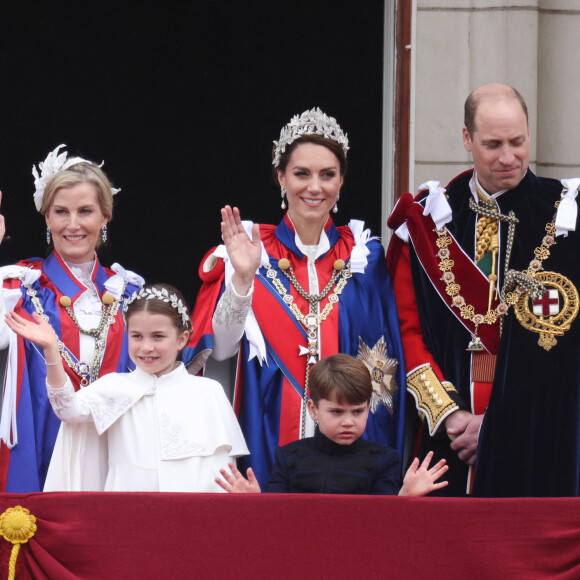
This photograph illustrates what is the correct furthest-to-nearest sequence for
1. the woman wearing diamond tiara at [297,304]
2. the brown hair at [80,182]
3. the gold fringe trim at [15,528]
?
the brown hair at [80,182] < the woman wearing diamond tiara at [297,304] < the gold fringe trim at [15,528]

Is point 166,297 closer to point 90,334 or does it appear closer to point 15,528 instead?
point 90,334

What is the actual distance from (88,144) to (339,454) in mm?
4406

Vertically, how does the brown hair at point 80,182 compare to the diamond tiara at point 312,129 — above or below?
below

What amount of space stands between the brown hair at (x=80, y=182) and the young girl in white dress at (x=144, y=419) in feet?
2.17

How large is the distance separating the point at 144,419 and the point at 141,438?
64 mm

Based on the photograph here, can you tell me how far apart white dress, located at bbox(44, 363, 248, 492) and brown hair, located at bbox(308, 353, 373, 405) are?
368 mm

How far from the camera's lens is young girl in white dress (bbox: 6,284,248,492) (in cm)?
376

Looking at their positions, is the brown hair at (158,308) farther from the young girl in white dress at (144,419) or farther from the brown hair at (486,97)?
the brown hair at (486,97)

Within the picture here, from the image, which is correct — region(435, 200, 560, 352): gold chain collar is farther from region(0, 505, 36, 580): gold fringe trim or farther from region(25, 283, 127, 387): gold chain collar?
region(0, 505, 36, 580): gold fringe trim

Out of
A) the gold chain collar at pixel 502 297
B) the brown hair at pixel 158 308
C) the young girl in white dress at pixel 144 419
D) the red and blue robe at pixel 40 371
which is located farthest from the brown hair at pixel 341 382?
the red and blue robe at pixel 40 371

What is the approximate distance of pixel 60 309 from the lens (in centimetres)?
437

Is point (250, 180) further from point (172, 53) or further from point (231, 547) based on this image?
point (231, 547)

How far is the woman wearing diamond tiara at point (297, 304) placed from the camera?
4227 mm

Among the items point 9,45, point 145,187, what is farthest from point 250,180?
point 9,45
